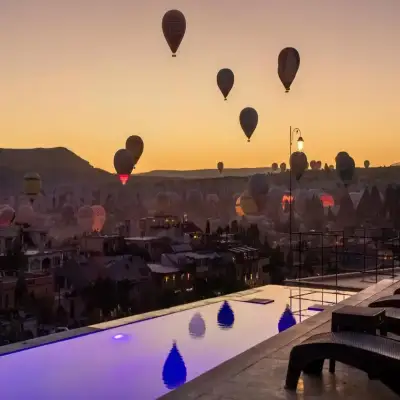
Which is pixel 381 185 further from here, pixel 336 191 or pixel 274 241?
pixel 274 241

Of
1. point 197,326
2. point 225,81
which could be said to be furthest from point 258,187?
point 197,326

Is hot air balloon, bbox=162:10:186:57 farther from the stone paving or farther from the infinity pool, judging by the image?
the stone paving

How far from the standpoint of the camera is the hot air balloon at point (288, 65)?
1091 cm

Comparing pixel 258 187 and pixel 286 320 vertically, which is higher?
pixel 258 187

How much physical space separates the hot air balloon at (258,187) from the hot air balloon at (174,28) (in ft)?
35.5

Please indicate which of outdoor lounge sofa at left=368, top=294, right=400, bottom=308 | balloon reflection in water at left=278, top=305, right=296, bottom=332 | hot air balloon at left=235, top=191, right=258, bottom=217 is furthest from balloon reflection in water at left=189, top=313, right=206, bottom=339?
hot air balloon at left=235, top=191, right=258, bottom=217

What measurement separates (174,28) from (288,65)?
2293mm

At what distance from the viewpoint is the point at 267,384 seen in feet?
9.60

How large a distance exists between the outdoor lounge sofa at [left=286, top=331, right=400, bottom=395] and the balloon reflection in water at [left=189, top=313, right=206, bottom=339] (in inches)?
106

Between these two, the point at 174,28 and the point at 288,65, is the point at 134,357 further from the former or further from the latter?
the point at 288,65

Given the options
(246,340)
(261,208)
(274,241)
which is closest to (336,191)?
(274,241)

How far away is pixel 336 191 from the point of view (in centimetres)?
3597

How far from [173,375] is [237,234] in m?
30.4

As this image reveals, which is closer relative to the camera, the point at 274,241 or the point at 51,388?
the point at 51,388
